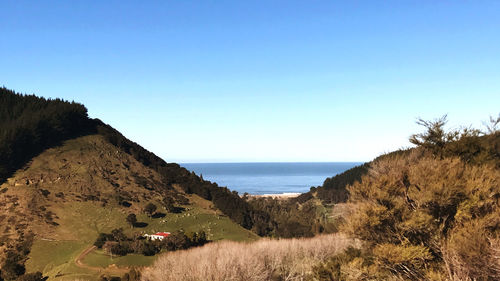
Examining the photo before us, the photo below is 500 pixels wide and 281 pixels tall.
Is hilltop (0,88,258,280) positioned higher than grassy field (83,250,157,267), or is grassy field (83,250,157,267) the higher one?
hilltop (0,88,258,280)

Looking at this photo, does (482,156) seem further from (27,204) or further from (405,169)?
(27,204)

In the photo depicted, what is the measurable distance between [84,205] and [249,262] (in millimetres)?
46291

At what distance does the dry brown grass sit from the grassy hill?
16.2m

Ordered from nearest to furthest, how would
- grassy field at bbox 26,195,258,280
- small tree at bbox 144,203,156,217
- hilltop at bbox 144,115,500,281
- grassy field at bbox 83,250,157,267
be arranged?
hilltop at bbox 144,115,500,281 < grassy field at bbox 26,195,258,280 < grassy field at bbox 83,250,157,267 < small tree at bbox 144,203,156,217

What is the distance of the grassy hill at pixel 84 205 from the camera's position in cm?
4856

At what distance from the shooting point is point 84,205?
63.8 m

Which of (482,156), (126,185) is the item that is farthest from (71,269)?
(482,156)

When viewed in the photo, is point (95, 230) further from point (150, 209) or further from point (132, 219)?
point (150, 209)

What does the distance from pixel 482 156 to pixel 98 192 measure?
67.1 m

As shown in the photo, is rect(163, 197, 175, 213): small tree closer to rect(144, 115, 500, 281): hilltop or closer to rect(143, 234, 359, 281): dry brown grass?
rect(143, 234, 359, 281): dry brown grass

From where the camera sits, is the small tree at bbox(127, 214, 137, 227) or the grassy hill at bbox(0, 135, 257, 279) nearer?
the grassy hill at bbox(0, 135, 257, 279)

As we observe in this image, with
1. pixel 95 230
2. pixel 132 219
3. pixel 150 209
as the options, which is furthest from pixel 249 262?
pixel 150 209

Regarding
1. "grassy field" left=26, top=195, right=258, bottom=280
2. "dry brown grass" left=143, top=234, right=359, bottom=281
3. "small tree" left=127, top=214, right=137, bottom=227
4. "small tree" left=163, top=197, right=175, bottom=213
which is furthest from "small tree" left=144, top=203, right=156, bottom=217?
"dry brown grass" left=143, top=234, right=359, bottom=281

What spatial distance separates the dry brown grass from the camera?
2694 cm
